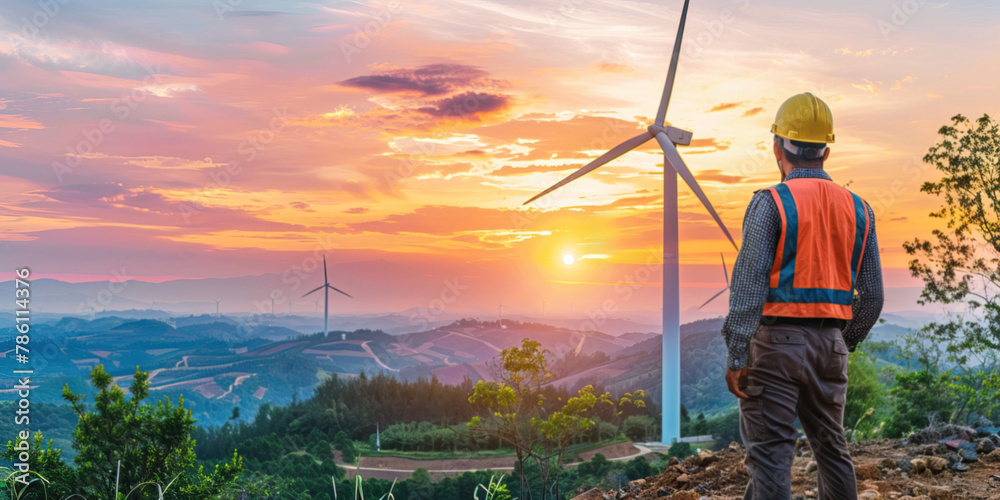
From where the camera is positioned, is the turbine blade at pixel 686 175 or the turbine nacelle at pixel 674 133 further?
the turbine nacelle at pixel 674 133

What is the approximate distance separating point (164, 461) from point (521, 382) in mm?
9796

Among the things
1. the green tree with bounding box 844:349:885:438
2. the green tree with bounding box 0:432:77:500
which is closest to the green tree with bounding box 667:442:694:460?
the green tree with bounding box 844:349:885:438

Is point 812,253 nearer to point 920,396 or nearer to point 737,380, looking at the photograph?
point 737,380

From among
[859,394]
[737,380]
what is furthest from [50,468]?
[859,394]

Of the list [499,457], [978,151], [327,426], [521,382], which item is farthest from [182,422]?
[327,426]

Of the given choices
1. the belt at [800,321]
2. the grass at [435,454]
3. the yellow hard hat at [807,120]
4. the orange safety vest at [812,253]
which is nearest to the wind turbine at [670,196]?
the yellow hard hat at [807,120]

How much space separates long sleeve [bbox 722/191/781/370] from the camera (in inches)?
195

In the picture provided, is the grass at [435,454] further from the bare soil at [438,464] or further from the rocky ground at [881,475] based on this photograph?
the rocky ground at [881,475]

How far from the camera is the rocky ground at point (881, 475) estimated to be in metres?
8.50

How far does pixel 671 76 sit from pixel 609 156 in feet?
13.3

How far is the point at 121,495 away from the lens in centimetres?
1216

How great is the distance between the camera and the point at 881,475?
9.38 meters

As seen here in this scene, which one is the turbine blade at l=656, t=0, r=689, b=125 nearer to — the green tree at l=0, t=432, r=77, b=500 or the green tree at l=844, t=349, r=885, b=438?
the green tree at l=844, t=349, r=885, b=438

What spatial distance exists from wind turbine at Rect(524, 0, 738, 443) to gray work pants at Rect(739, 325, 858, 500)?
708 inches
